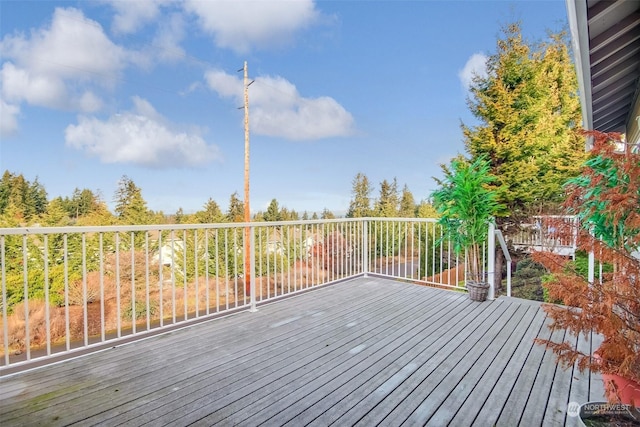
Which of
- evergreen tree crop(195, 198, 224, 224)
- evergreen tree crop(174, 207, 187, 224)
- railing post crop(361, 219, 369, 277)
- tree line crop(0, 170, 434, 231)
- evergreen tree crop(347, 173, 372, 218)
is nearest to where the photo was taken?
railing post crop(361, 219, 369, 277)

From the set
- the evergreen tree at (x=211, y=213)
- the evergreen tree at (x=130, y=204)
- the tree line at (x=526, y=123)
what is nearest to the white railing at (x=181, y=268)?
the tree line at (x=526, y=123)

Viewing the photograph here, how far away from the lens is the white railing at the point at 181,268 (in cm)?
257

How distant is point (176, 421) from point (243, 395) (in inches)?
15.6

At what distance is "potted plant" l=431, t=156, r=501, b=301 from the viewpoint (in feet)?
13.6

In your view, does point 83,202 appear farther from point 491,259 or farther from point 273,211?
point 491,259

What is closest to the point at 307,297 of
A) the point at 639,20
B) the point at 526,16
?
the point at 639,20

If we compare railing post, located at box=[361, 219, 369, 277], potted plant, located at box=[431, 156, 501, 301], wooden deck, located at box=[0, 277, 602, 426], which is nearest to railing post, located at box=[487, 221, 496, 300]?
potted plant, located at box=[431, 156, 501, 301]

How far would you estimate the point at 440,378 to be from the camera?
2.22 metres

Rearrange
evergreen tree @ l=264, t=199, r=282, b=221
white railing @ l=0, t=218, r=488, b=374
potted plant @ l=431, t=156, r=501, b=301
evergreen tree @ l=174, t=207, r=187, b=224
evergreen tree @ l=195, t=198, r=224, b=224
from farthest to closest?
evergreen tree @ l=264, t=199, r=282, b=221 → evergreen tree @ l=195, t=198, r=224, b=224 → evergreen tree @ l=174, t=207, r=187, b=224 → potted plant @ l=431, t=156, r=501, b=301 → white railing @ l=0, t=218, r=488, b=374

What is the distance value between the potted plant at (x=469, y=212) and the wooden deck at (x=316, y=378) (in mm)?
1009

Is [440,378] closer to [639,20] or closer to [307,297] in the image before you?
[307,297]

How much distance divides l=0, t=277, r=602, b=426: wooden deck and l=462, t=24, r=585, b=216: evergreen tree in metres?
7.86

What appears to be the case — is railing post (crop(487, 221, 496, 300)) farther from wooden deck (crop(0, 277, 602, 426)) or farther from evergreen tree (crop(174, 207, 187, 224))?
evergreen tree (crop(174, 207, 187, 224))

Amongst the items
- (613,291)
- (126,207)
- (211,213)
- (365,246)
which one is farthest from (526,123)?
(126,207)
